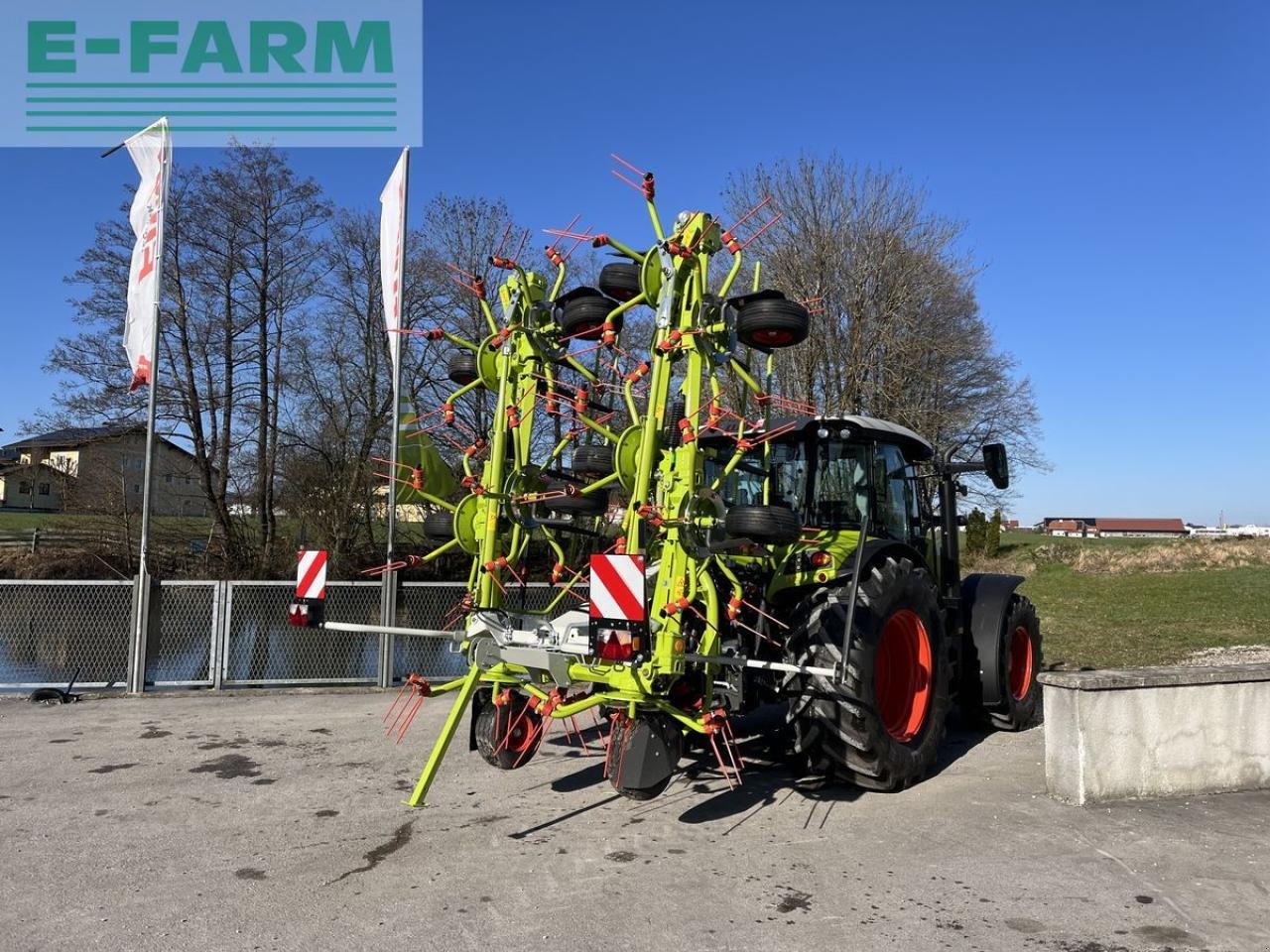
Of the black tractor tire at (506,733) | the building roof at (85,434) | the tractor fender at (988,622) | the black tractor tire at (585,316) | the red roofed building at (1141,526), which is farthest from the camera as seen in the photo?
the red roofed building at (1141,526)

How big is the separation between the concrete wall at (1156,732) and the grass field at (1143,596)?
6.00 meters

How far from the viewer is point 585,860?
443 centimetres

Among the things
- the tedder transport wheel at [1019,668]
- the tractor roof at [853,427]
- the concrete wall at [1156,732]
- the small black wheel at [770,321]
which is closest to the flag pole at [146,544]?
the tractor roof at [853,427]

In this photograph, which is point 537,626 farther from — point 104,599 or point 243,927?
point 104,599

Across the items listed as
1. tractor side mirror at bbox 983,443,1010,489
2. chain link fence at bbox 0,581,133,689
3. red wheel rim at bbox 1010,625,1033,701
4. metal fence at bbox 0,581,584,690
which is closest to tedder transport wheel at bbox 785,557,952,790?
tractor side mirror at bbox 983,443,1010,489

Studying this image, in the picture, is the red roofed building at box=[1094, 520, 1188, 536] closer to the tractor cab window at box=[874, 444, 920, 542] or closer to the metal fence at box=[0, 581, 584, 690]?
the tractor cab window at box=[874, 444, 920, 542]

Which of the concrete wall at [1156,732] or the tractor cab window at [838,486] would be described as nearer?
the concrete wall at [1156,732]

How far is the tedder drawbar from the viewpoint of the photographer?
4723mm

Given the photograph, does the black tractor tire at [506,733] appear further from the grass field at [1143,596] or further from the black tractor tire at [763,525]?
the grass field at [1143,596]

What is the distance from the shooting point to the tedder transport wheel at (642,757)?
4.51 m

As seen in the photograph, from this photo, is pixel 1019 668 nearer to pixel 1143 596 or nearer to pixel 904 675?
pixel 904 675

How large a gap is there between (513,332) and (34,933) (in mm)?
3996

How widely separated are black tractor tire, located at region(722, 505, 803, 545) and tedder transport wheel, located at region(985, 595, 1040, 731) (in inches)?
141

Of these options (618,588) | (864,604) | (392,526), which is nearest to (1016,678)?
(864,604)
